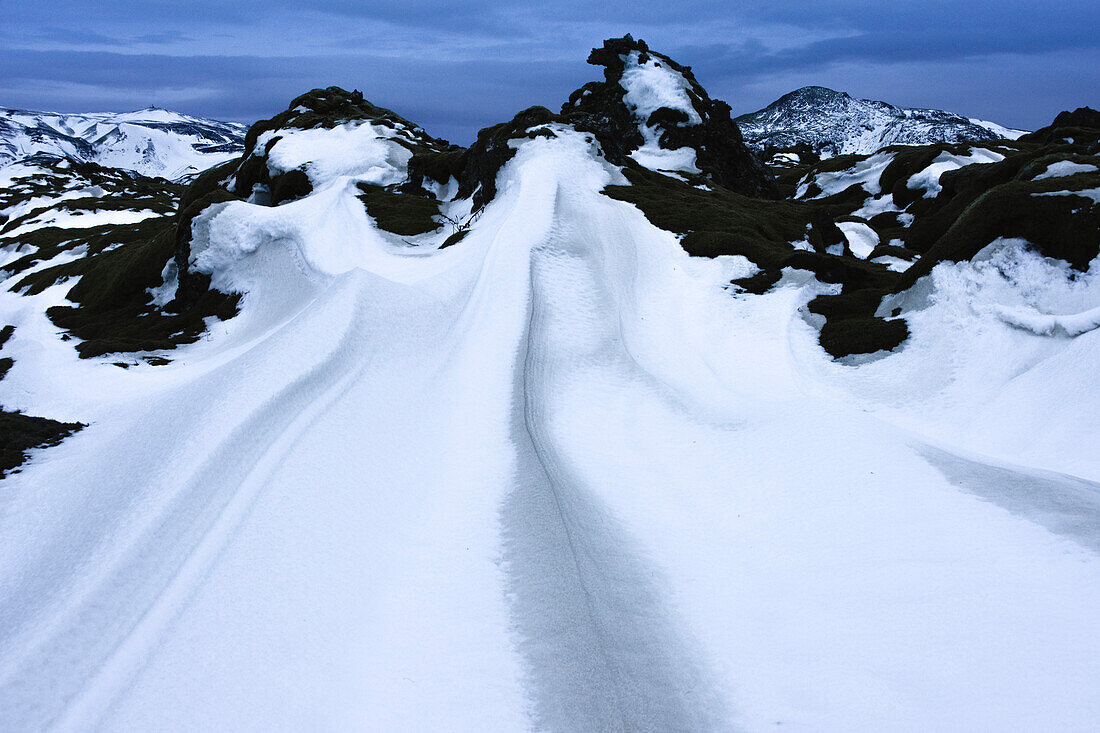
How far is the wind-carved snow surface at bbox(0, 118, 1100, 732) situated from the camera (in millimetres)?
9875

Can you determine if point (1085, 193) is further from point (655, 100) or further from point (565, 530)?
point (655, 100)

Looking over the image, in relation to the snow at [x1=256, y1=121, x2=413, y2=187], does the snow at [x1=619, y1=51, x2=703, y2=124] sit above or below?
above

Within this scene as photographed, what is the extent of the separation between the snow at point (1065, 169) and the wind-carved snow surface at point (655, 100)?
42.3m

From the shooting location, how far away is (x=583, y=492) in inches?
662

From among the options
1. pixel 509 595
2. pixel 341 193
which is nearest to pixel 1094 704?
pixel 509 595

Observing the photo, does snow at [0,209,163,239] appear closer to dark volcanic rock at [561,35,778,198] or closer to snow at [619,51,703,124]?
dark volcanic rock at [561,35,778,198]

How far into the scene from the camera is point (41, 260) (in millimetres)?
82625

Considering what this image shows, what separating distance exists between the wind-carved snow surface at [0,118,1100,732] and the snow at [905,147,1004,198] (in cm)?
5062

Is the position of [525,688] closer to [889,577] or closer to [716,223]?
[889,577]

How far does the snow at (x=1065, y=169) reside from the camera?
1164 inches

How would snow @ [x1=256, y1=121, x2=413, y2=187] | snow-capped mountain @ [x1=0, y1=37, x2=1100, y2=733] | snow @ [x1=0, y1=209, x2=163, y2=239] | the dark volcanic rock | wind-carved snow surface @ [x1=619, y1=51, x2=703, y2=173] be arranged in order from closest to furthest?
snow-capped mountain @ [x1=0, y1=37, x2=1100, y2=733]
snow @ [x1=256, y1=121, x2=413, y2=187]
wind-carved snow surface @ [x1=619, y1=51, x2=703, y2=173]
the dark volcanic rock
snow @ [x1=0, y1=209, x2=163, y2=239]

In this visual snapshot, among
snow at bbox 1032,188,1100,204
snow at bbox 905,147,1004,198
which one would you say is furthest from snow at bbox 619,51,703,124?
snow at bbox 1032,188,1100,204

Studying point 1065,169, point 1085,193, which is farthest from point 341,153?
point 1085,193

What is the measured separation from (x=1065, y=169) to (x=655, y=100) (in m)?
57.6
